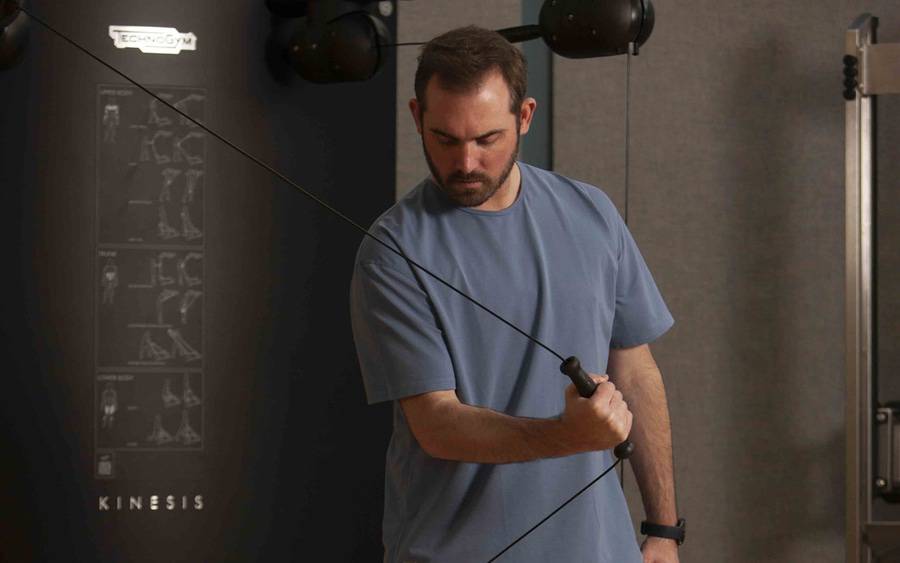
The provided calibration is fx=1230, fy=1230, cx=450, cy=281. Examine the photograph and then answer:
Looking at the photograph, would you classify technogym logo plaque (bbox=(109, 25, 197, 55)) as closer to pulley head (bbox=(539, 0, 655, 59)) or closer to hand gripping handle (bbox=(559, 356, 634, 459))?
pulley head (bbox=(539, 0, 655, 59))

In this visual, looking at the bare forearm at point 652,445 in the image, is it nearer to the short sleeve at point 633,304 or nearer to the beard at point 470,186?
the short sleeve at point 633,304

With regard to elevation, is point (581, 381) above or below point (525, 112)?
below

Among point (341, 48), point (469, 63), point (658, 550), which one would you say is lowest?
point (658, 550)

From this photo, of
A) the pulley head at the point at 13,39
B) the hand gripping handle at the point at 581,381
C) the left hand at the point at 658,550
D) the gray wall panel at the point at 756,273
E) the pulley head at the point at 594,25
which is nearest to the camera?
the hand gripping handle at the point at 581,381

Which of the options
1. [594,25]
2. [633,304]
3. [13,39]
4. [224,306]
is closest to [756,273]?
[594,25]

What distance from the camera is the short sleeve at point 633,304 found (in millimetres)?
1537

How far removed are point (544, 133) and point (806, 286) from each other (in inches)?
23.3

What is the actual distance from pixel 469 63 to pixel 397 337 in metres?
0.32

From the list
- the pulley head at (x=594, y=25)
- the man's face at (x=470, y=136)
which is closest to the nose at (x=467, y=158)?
the man's face at (x=470, y=136)

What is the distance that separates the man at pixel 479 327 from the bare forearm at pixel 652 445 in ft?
0.28

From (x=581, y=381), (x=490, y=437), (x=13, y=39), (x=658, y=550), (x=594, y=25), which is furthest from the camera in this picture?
(x=13, y=39)

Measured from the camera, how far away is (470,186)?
55.0 inches

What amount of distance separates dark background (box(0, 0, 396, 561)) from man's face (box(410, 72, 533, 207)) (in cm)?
65

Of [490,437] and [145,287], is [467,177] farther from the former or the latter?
[145,287]
